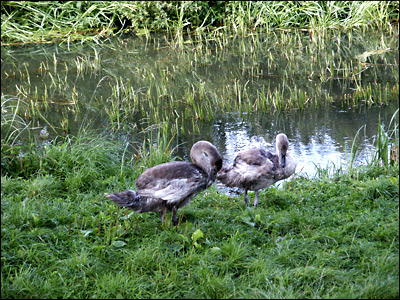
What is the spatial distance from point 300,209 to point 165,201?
58.8 inches

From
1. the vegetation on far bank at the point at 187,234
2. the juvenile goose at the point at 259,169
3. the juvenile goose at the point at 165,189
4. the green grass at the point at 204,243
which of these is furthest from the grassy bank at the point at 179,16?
the juvenile goose at the point at 165,189

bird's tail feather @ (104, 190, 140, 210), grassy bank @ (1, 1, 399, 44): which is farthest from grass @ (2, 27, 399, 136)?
bird's tail feather @ (104, 190, 140, 210)

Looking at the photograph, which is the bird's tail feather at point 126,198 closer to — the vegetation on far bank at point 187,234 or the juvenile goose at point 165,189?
the juvenile goose at point 165,189

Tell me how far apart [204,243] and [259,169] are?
1.34 meters

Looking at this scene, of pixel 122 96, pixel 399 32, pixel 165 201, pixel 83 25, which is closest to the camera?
pixel 165 201

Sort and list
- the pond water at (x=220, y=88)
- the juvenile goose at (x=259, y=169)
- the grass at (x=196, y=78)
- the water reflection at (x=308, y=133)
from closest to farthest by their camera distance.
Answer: the juvenile goose at (x=259, y=169) < the water reflection at (x=308, y=133) < the pond water at (x=220, y=88) < the grass at (x=196, y=78)

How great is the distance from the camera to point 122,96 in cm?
1012

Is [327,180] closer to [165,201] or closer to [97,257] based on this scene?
[165,201]

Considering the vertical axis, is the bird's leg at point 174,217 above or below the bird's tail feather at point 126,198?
below

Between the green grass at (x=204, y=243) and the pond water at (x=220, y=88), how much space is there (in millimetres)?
1603

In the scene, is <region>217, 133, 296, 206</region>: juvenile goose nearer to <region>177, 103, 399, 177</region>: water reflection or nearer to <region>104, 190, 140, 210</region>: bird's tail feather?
<region>177, 103, 399, 177</region>: water reflection

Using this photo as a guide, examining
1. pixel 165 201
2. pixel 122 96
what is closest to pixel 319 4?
pixel 122 96

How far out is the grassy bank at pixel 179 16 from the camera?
595 inches

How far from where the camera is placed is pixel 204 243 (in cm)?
466
